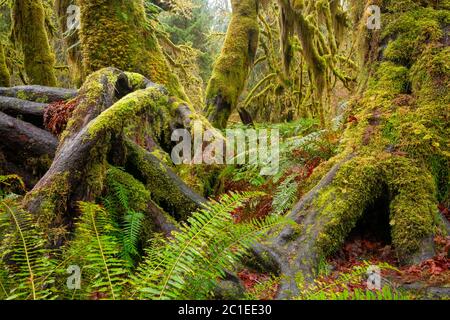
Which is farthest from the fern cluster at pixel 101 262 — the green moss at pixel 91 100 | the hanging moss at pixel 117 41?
the hanging moss at pixel 117 41

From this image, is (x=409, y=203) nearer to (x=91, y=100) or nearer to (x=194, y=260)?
(x=194, y=260)

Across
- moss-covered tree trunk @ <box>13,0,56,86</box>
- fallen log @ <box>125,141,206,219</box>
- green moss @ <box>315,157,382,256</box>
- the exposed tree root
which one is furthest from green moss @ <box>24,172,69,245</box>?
moss-covered tree trunk @ <box>13,0,56,86</box>

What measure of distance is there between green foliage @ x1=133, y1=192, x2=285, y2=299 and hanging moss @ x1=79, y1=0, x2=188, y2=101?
421 centimetres

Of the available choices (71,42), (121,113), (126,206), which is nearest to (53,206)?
(126,206)

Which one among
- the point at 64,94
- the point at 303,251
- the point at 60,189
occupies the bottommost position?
the point at 303,251

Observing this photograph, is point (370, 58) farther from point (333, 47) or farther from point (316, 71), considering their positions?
point (333, 47)

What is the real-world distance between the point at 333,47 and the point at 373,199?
7238mm

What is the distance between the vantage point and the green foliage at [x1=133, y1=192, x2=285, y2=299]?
96.3 inches

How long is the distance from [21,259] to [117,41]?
493 centimetres

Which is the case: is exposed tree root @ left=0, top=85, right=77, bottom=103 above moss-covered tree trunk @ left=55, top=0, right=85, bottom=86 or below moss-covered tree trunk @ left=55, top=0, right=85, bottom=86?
below

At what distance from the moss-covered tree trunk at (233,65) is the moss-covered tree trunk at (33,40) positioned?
3917mm

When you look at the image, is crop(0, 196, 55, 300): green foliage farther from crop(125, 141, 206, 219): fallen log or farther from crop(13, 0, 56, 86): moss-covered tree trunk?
crop(13, 0, 56, 86): moss-covered tree trunk
